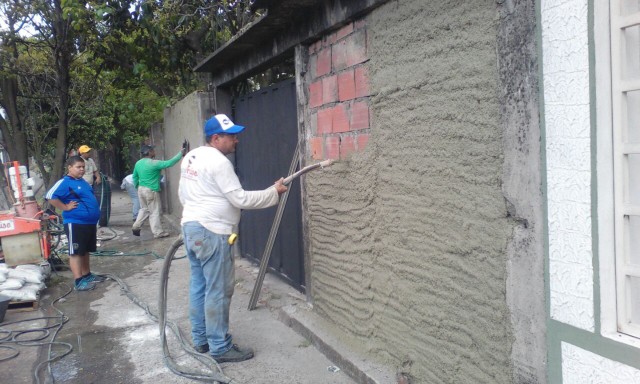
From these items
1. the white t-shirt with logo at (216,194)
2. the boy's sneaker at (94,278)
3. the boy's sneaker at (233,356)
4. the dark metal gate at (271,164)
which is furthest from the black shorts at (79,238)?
the boy's sneaker at (233,356)

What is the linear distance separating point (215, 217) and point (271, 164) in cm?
236

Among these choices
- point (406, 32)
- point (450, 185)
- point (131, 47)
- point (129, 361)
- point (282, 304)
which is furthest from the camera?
point (131, 47)

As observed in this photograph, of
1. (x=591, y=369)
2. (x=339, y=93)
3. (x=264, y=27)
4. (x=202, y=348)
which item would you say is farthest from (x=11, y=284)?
(x=591, y=369)

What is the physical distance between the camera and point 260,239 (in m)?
7.22

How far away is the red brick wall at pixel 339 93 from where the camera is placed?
407 centimetres

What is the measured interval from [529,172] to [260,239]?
5016 mm

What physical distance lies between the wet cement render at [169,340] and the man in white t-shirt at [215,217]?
12.8 inches

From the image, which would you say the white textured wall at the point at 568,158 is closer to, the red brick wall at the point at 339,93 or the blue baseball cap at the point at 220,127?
the red brick wall at the point at 339,93

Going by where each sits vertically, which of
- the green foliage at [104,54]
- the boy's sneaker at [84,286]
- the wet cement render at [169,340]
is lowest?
the wet cement render at [169,340]

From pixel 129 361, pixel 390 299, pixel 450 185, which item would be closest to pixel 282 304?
pixel 129 361

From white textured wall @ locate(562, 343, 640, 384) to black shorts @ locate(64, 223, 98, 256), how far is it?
6175mm

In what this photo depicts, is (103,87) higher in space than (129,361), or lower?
higher

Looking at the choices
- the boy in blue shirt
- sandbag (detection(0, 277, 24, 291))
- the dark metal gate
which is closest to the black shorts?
the boy in blue shirt

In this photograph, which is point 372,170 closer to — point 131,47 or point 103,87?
point 131,47
